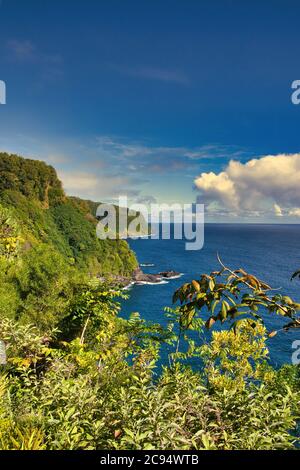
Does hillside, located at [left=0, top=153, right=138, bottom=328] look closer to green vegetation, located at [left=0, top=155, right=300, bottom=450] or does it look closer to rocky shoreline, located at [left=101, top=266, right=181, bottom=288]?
rocky shoreline, located at [left=101, top=266, right=181, bottom=288]

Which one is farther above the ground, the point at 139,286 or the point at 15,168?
the point at 15,168

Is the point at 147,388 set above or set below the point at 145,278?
above

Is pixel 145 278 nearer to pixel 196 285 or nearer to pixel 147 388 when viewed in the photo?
pixel 147 388

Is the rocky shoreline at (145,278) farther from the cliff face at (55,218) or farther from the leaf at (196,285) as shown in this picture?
the leaf at (196,285)

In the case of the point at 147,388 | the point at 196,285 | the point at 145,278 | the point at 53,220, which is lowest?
the point at 145,278

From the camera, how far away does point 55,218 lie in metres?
77.4

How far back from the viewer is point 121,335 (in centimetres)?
902

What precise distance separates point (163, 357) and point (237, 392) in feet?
91.4

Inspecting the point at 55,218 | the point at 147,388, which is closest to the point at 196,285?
the point at 147,388

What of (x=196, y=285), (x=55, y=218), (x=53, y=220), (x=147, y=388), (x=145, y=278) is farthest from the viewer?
(x=55, y=218)

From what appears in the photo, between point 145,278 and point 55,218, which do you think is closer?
point 145,278

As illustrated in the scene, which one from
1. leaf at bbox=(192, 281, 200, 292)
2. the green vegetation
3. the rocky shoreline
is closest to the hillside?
the rocky shoreline

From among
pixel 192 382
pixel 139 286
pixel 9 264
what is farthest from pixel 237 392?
pixel 139 286
